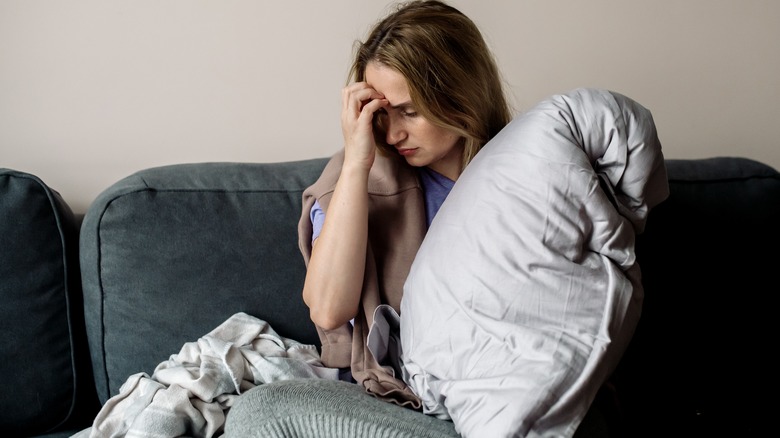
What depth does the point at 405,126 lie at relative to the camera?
1.43m

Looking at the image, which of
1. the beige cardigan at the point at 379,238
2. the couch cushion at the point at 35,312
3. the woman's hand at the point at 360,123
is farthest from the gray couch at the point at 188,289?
the woman's hand at the point at 360,123

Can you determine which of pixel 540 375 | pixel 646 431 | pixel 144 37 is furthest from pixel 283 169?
pixel 646 431

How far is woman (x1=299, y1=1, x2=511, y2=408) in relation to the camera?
1.38 meters

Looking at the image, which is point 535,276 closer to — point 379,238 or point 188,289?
point 379,238

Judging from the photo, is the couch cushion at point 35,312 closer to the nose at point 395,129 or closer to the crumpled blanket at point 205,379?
the crumpled blanket at point 205,379

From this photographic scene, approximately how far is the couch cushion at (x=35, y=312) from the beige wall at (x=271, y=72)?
237 mm

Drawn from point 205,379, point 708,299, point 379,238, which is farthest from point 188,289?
point 708,299

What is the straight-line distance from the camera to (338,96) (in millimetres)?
1908

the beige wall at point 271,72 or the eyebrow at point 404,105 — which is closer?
the eyebrow at point 404,105

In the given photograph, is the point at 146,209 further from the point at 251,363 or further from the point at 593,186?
the point at 593,186

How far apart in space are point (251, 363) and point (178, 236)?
297mm

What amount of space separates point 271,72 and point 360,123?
0.55m

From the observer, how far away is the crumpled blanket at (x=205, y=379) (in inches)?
52.6

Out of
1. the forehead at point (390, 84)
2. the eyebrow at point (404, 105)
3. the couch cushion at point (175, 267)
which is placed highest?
the forehead at point (390, 84)
